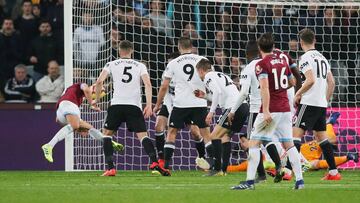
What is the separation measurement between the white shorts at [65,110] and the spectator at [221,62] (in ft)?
11.4

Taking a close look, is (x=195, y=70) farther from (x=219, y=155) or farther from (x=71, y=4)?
(x=71, y=4)

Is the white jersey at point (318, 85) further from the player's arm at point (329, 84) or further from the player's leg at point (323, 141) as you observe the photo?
the player's arm at point (329, 84)

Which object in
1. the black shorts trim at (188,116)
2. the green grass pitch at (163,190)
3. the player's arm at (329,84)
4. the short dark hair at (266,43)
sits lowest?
the green grass pitch at (163,190)

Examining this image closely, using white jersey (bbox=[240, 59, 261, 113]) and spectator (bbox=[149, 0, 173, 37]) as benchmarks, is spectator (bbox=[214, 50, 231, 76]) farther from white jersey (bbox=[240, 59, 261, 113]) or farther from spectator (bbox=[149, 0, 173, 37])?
white jersey (bbox=[240, 59, 261, 113])

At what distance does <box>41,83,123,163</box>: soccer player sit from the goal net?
3.18ft

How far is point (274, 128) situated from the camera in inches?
515

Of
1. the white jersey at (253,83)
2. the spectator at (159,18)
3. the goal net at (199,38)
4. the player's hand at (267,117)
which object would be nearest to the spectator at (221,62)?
the goal net at (199,38)

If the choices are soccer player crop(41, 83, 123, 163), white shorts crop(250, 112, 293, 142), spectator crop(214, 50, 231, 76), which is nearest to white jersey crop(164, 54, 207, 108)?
soccer player crop(41, 83, 123, 163)

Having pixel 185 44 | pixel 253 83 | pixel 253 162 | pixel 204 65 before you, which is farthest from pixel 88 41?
pixel 253 162

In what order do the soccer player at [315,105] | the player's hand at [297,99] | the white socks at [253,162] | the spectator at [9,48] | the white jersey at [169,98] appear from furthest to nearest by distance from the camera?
the spectator at [9,48] < the white jersey at [169,98] < the soccer player at [315,105] < the player's hand at [297,99] < the white socks at [253,162]

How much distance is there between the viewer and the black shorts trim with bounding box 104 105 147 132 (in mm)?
17203

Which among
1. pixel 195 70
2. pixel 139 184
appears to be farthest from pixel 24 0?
pixel 139 184

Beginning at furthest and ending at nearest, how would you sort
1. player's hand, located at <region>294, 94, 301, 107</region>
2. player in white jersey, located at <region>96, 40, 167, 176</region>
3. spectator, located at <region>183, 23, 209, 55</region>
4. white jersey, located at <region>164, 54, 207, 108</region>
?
spectator, located at <region>183, 23, 209, 55</region>
white jersey, located at <region>164, 54, 207, 108</region>
player in white jersey, located at <region>96, 40, 167, 176</region>
player's hand, located at <region>294, 94, 301, 107</region>

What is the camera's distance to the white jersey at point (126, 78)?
17.2 meters
